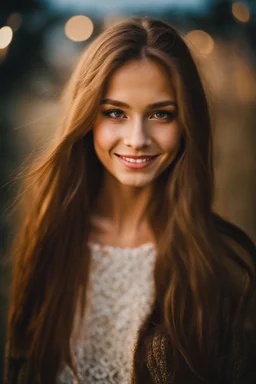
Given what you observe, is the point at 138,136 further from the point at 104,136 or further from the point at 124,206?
the point at 124,206

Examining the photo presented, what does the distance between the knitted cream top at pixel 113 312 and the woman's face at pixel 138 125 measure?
0.20 m

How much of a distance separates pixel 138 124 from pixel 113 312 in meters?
0.47

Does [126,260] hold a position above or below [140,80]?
below

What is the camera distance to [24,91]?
162cm

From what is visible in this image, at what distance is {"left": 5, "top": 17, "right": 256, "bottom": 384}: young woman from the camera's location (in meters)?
1.04

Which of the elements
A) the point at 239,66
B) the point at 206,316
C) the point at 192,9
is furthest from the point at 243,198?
the point at 206,316

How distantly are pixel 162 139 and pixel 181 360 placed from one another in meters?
0.54

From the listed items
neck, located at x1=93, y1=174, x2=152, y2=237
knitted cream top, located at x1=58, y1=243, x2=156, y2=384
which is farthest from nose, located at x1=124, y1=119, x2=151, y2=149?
knitted cream top, located at x1=58, y1=243, x2=156, y2=384

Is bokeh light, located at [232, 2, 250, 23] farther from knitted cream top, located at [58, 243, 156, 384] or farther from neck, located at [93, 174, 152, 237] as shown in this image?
knitted cream top, located at [58, 243, 156, 384]

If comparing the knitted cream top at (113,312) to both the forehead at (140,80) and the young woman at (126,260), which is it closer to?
the young woman at (126,260)

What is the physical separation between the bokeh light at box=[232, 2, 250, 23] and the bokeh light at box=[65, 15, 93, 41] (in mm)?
521

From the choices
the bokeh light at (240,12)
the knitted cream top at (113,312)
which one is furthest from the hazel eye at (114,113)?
the bokeh light at (240,12)

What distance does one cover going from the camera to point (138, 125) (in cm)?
98

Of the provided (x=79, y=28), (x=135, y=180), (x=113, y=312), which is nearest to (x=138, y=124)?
(x=135, y=180)
